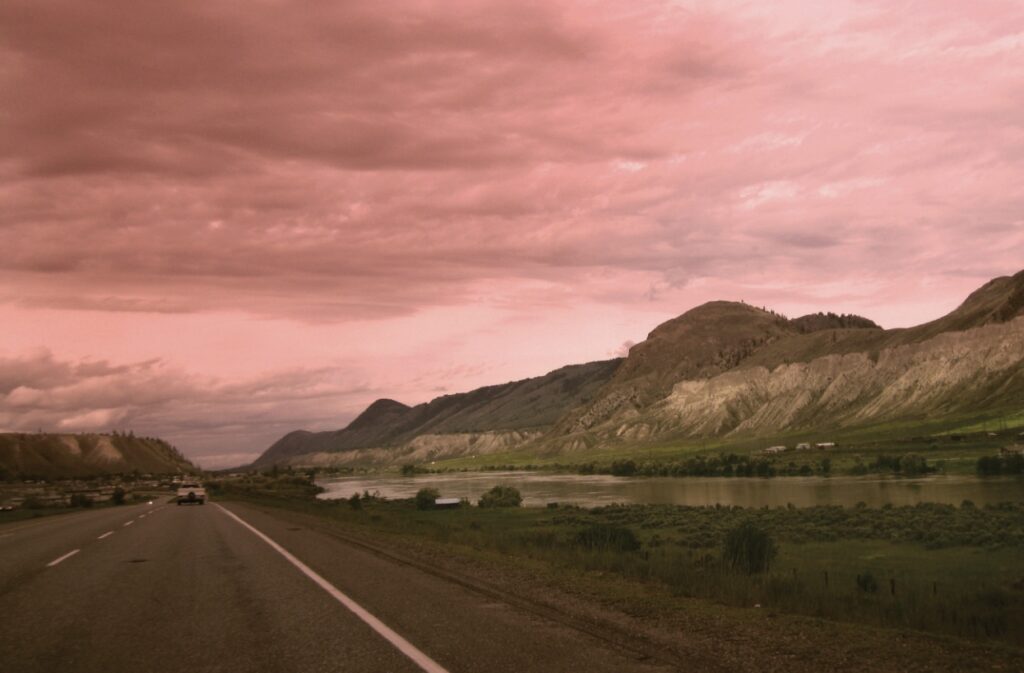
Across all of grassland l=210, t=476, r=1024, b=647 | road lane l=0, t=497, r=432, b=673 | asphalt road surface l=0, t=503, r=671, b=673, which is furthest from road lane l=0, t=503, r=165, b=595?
grassland l=210, t=476, r=1024, b=647

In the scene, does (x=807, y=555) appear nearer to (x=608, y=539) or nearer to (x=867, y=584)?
(x=608, y=539)

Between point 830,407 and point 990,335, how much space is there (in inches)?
1354

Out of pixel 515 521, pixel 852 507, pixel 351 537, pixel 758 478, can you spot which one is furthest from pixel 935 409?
pixel 351 537

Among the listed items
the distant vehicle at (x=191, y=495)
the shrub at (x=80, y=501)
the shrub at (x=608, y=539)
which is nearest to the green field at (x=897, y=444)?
the shrub at (x=608, y=539)

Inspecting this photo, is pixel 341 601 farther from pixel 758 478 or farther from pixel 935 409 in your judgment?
pixel 935 409

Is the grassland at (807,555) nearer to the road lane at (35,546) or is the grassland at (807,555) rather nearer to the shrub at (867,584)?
the shrub at (867,584)

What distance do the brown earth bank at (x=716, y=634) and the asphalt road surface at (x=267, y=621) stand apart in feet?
1.42

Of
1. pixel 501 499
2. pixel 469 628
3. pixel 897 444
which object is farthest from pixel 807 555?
pixel 897 444

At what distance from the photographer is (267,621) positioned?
35.3 feet

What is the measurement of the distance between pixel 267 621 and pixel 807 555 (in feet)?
104

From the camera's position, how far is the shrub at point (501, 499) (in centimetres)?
7688

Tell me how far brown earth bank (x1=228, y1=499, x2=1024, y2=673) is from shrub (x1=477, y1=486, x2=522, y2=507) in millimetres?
62668

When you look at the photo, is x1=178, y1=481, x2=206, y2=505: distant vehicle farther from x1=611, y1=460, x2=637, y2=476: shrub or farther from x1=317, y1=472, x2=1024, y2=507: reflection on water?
x1=611, y1=460, x2=637, y2=476: shrub

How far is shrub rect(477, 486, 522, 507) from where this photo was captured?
3027 inches
